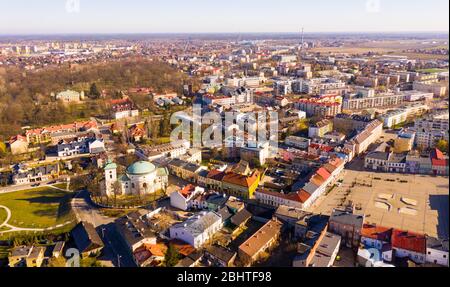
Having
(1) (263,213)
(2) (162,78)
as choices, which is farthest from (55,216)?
(2) (162,78)

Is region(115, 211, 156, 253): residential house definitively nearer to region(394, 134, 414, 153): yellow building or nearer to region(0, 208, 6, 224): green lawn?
region(0, 208, 6, 224): green lawn

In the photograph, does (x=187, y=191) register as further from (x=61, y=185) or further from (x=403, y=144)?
(x=403, y=144)

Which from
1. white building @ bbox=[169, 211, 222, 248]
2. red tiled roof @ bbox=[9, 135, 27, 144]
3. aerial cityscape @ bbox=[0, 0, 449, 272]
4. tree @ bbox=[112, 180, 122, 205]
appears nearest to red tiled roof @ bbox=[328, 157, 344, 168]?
aerial cityscape @ bbox=[0, 0, 449, 272]

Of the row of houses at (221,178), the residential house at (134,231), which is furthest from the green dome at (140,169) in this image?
the residential house at (134,231)

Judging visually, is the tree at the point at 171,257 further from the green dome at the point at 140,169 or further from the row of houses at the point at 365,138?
the row of houses at the point at 365,138

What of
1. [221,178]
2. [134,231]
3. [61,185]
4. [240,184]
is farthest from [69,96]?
[134,231]
